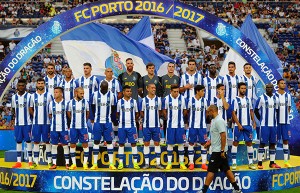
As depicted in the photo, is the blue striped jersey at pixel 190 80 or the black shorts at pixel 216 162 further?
the blue striped jersey at pixel 190 80

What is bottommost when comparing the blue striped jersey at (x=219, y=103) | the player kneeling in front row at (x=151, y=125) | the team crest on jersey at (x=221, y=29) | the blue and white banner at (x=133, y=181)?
the blue and white banner at (x=133, y=181)

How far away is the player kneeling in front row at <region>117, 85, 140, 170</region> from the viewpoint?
645 inches

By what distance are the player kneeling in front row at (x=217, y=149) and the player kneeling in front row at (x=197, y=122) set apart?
5.19 ft

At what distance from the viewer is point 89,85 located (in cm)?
1750

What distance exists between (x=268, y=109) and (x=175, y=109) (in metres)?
2.04

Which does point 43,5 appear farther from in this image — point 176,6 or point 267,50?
point 176,6

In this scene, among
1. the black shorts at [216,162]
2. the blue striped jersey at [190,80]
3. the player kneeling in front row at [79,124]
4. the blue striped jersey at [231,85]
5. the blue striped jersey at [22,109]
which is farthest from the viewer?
the blue striped jersey at [231,85]

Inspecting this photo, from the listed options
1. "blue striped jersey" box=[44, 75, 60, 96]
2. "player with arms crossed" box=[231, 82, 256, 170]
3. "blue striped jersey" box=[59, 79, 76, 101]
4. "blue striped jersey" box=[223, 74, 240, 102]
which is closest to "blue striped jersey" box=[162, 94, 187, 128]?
"player with arms crossed" box=[231, 82, 256, 170]

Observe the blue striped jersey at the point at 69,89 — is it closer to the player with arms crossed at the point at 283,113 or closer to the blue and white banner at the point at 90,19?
the blue and white banner at the point at 90,19

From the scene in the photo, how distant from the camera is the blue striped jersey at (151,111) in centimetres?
1650

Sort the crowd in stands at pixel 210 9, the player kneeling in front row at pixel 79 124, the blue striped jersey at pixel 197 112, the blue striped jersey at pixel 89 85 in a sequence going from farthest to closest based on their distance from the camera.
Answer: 1. the crowd in stands at pixel 210 9
2. the blue striped jersey at pixel 89 85
3. the blue striped jersey at pixel 197 112
4. the player kneeling in front row at pixel 79 124

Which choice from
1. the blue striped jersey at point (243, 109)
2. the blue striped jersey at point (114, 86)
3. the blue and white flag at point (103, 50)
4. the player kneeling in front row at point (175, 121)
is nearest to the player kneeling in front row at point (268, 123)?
the blue striped jersey at point (243, 109)

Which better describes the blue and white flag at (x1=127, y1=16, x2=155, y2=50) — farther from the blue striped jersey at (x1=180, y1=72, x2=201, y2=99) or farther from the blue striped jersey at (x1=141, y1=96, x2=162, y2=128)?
the blue striped jersey at (x1=141, y1=96, x2=162, y2=128)

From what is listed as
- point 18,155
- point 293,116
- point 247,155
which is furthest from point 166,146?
point 293,116
